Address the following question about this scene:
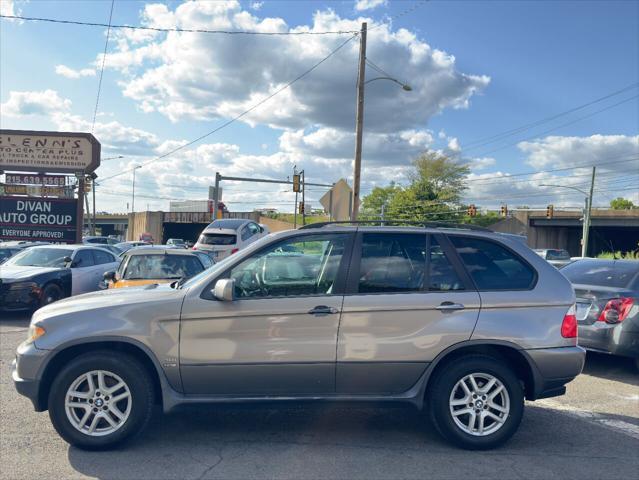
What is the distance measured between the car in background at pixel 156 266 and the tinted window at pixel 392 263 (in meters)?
5.21

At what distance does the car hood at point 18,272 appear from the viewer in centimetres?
1097

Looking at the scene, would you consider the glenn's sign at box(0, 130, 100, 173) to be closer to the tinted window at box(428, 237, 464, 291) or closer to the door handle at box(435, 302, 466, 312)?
the tinted window at box(428, 237, 464, 291)

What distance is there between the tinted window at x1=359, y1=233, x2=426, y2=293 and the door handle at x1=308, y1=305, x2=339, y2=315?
0.95 ft

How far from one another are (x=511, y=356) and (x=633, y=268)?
4.16 meters

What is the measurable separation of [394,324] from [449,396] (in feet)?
2.39

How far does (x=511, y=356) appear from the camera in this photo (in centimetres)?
483

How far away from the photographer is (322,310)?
4547 millimetres

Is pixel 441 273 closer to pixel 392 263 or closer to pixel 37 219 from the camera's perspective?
pixel 392 263

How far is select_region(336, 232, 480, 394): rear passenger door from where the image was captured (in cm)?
458

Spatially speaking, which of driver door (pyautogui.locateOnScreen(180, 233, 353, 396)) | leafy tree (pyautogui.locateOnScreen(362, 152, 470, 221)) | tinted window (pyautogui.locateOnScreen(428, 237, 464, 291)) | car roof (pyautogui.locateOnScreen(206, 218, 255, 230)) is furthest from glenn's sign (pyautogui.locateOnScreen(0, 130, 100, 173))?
leafy tree (pyautogui.locateOnScreen(362, 152, 470, 221))

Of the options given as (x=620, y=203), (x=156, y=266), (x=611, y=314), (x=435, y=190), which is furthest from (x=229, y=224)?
(x=620, y=203)

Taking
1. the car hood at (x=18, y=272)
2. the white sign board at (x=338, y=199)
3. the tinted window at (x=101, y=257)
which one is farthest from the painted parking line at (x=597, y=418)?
the tinted window at (x=101, y=257)

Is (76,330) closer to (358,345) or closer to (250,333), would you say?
(250,333)

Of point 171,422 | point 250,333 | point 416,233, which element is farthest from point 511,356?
point 171,422
